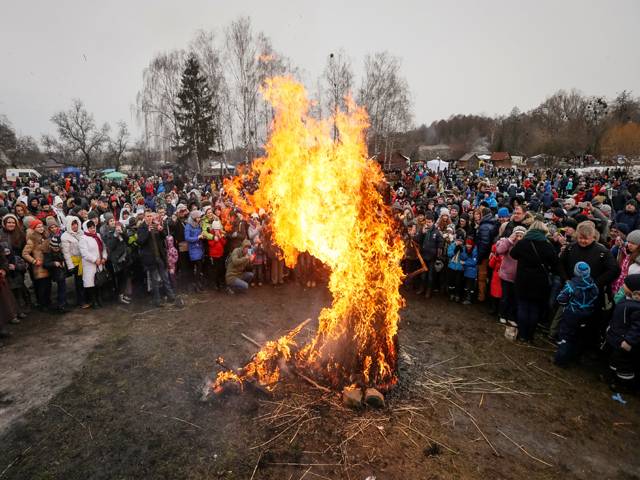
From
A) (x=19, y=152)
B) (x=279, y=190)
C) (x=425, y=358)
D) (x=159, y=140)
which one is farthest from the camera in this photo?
(x=19, y=152)

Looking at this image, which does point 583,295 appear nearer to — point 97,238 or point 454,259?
point 454,259

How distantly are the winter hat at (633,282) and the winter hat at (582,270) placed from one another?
0.53 metres

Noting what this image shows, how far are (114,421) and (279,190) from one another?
15.9 feet

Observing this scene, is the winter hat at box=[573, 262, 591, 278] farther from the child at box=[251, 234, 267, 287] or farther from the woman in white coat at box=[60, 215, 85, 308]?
the woman in white coat at box=[60, 215, 85, 308]

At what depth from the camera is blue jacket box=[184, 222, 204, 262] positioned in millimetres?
9680

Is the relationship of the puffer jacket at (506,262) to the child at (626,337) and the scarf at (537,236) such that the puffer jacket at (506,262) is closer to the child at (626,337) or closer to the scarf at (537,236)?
the scarf at (537,236)

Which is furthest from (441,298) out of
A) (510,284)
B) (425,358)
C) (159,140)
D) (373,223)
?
(159,140)

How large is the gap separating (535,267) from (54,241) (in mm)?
10458

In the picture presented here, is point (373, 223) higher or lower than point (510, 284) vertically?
higher

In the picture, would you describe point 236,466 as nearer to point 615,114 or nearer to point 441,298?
point 441,298

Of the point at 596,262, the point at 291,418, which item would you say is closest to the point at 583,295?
the point at 596,262

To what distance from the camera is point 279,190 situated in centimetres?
741

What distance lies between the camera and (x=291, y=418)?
15.7 ft

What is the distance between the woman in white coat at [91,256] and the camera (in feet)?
27.3
